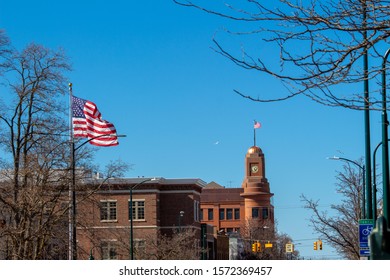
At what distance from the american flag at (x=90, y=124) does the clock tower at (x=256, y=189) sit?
118 m

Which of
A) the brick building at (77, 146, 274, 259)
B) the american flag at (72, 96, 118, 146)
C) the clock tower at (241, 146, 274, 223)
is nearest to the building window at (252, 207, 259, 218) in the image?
the clock tower at (241, 146, 274, 223)

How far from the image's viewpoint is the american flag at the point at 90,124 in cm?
4219

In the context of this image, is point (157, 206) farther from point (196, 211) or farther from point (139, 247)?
point (139, 247)

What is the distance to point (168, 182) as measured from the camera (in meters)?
91.7

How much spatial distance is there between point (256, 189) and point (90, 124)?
125 meters

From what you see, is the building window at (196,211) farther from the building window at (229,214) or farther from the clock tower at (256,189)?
the building window at (229,214)

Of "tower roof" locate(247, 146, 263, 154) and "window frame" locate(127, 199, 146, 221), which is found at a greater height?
"tower roof" locate(247, 146, 263, 154)

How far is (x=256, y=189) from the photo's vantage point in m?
167

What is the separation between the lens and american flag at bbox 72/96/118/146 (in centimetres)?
4219

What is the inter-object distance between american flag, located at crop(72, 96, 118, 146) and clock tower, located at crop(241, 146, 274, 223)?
11781cm

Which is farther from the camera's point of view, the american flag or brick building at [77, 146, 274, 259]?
brick building at [77, 146, 274, 259]

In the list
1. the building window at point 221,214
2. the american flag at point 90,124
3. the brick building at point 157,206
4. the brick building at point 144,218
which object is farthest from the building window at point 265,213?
the american flag at point 90,124

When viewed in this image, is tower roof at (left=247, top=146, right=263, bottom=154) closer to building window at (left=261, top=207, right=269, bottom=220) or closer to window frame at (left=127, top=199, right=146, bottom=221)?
building window at (left=261, top=207, right=269, bottom=220)
